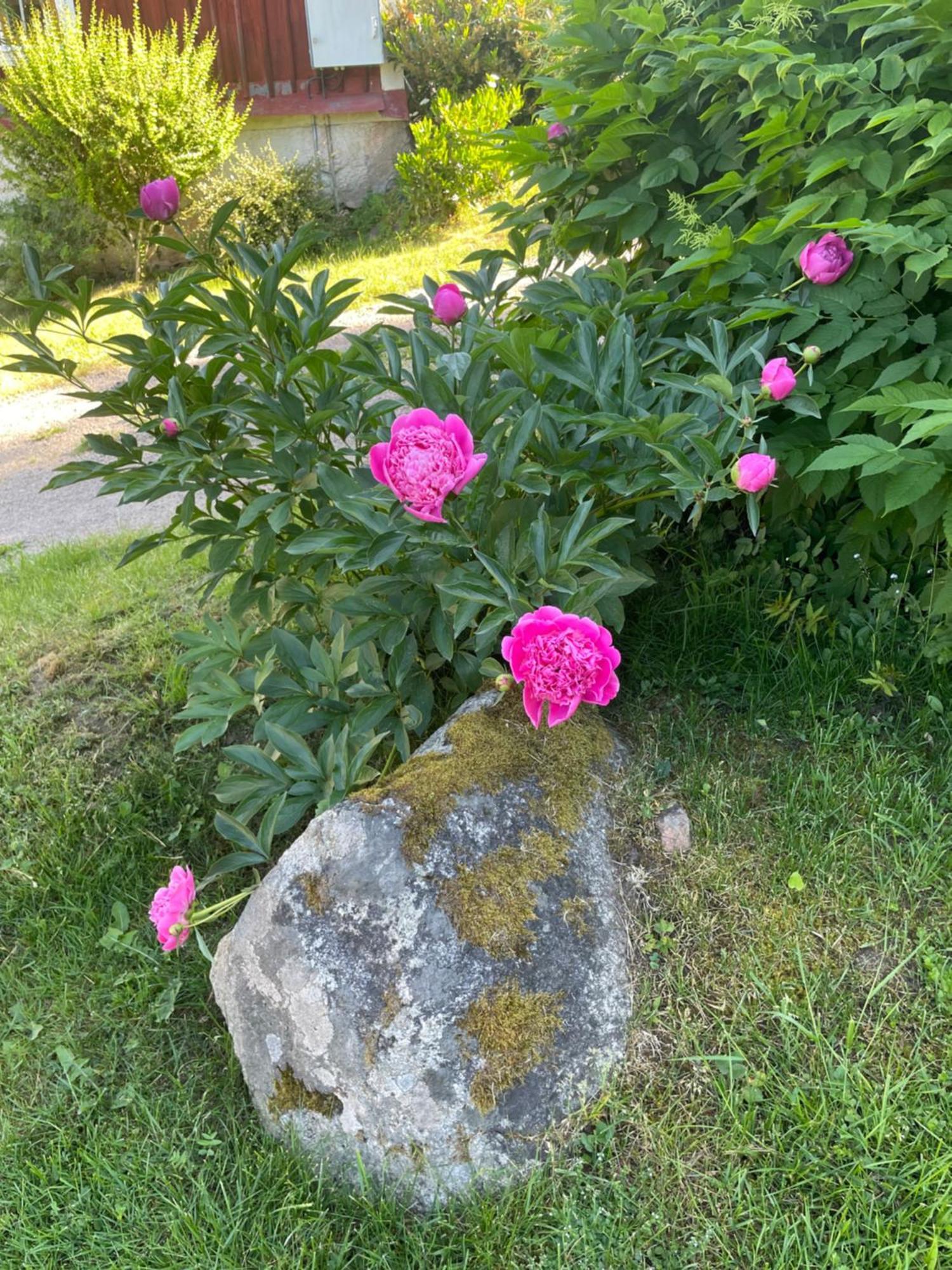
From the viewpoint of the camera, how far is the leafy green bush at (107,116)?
8055mm

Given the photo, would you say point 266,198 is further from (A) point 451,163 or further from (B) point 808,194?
(B) point 808,194

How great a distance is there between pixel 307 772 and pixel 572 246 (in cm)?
170

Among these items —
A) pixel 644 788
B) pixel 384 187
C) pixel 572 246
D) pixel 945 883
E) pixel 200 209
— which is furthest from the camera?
pixel 384 187

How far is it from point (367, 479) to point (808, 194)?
1169mm

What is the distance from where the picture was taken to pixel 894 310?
6.82 ft

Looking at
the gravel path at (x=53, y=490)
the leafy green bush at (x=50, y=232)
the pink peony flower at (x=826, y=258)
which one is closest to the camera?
the pink peony flower at (x=826, y=258)

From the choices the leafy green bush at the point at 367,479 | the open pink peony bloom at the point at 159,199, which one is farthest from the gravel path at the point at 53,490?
the open pink peony bloom at the point at 159,199

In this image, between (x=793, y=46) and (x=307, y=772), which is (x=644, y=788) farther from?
(x=793, y=46)

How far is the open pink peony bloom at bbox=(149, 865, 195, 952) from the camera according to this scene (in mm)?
1834

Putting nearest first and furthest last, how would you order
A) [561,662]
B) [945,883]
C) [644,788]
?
[561,662]
[945,883]
[644,788]

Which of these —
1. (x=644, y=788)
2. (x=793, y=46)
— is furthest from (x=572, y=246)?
(x=644, y=788)

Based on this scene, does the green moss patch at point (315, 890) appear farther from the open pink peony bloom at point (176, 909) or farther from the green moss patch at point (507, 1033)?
the green moss patch at point (507, 1033)

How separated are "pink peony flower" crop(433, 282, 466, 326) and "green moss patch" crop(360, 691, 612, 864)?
0.95 metres

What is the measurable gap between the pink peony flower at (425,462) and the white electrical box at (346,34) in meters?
9.99
